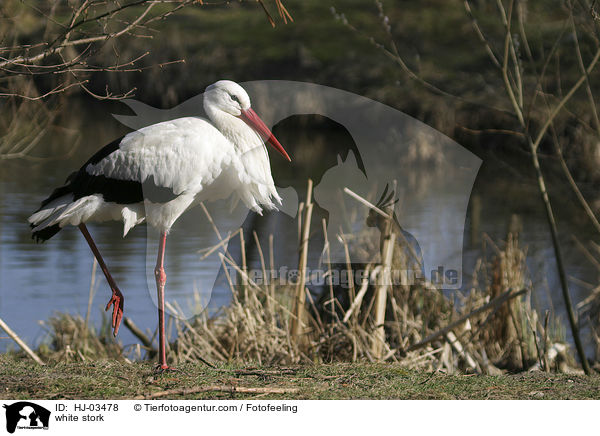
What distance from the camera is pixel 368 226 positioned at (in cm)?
682

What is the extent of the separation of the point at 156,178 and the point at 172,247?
6.72 m

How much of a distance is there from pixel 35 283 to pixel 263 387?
26.8 ft

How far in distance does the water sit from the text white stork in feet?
2.67

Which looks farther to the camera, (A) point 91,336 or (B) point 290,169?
(B) point 290,169

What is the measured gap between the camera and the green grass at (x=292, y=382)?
14.4 feet

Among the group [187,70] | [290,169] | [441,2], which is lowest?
[290,169]

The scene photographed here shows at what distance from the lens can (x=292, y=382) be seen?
15.2 ft

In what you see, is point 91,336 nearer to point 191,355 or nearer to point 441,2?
point 191,355

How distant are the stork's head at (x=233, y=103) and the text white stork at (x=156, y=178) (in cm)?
1
